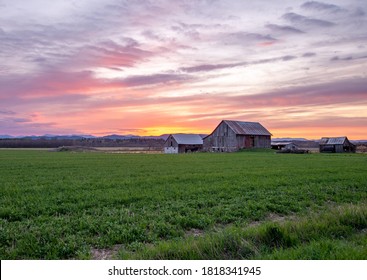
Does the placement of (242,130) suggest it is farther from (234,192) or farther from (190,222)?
(190,222)

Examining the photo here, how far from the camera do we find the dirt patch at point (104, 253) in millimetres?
7864

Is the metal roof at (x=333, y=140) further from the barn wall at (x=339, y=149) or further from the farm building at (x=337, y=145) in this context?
the barn wall at (x=339, y=149)

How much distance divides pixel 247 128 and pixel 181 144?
64.4ft

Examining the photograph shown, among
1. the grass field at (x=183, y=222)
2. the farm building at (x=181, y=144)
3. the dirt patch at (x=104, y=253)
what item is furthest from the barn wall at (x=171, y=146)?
the dirt patch at (x=104, y=253)

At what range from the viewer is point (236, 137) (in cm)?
7981

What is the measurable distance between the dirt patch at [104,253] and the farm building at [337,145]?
259 ft

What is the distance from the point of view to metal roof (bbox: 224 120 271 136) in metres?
81.5

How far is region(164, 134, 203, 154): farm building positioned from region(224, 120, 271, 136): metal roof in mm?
16260

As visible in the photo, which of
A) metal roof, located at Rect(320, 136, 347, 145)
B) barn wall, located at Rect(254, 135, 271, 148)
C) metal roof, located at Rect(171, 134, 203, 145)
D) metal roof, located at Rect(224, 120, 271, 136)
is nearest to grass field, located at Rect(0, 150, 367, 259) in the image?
metal roof, located at Rect(224, 120, 271, 136)

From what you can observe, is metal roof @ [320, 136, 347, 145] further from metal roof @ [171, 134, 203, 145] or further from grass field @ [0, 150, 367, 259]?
grass field @ [0, 150, 367, 259]

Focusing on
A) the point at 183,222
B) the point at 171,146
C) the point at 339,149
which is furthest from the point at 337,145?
the point at 183,222

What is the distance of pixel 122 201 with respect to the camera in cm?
1409

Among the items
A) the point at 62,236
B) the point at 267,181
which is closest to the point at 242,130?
the point at 267,181
